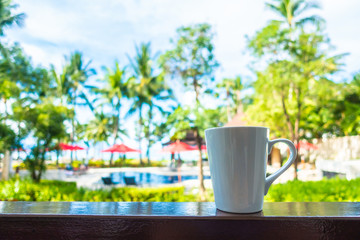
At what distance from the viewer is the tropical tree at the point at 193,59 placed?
1054 centimetres

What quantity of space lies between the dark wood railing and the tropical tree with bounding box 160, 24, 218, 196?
31.3 ft

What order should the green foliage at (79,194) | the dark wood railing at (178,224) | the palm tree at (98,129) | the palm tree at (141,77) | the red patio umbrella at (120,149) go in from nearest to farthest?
the dark wood railing at (178,224)
the green foliage at (79,194)
the red patio umbrella at (120,149)
the palm tree at (141,77)
the palm tree at (98,129)

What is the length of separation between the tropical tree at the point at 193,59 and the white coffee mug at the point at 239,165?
9499 millimetres

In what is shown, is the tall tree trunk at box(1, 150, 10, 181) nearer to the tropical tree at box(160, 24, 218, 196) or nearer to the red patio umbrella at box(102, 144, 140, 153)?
the red patio umbrella at box(102, 144, 140, 153)

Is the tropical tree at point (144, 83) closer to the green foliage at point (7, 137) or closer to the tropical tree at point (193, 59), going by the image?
the tropical tree at point (193, 59)

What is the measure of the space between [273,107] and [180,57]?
177 inches

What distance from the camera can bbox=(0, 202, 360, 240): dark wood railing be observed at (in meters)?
0.64

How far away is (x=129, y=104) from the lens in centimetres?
2280

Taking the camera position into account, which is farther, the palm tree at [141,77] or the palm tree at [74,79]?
the palm tree at [74,79]

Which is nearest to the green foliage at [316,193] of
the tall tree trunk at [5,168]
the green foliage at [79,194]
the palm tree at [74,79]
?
the green foliage at [79,194]

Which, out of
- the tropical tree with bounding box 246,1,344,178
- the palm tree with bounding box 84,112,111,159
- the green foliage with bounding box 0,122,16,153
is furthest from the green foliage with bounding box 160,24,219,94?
the palm tree with bounding box 84,112,111,159

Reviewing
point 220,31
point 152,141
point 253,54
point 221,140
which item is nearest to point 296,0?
point 220,31

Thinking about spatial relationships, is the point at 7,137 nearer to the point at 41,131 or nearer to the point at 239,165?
the point at 41,131

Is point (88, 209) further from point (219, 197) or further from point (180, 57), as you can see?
point (180, 57)
